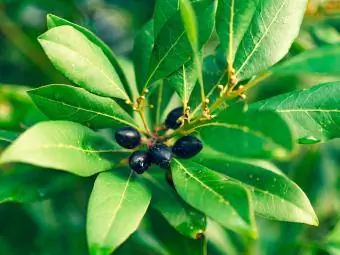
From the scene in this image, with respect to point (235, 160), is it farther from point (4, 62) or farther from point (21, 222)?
point (4, 62)

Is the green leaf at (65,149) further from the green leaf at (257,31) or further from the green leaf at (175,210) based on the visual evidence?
the green leaf at (257,31)

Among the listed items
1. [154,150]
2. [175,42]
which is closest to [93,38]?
[175,42]

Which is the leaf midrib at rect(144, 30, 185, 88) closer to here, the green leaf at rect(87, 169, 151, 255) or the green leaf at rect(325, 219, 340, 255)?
the green leaf at rect(87, 169, 151, 255)

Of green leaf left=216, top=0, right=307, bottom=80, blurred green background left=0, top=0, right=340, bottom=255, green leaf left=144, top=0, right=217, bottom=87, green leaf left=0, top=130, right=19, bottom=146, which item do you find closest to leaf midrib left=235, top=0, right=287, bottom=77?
green leaf left=216, top=0, right=307, bottom=80

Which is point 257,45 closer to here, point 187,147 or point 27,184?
point 187,147

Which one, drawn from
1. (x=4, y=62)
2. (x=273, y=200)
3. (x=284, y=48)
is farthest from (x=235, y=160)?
(x=4, y=62)

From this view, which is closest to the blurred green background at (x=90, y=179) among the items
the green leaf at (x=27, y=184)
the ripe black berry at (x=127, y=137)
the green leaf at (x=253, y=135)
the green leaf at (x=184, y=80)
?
the green leaf at (x=27, y=184)
